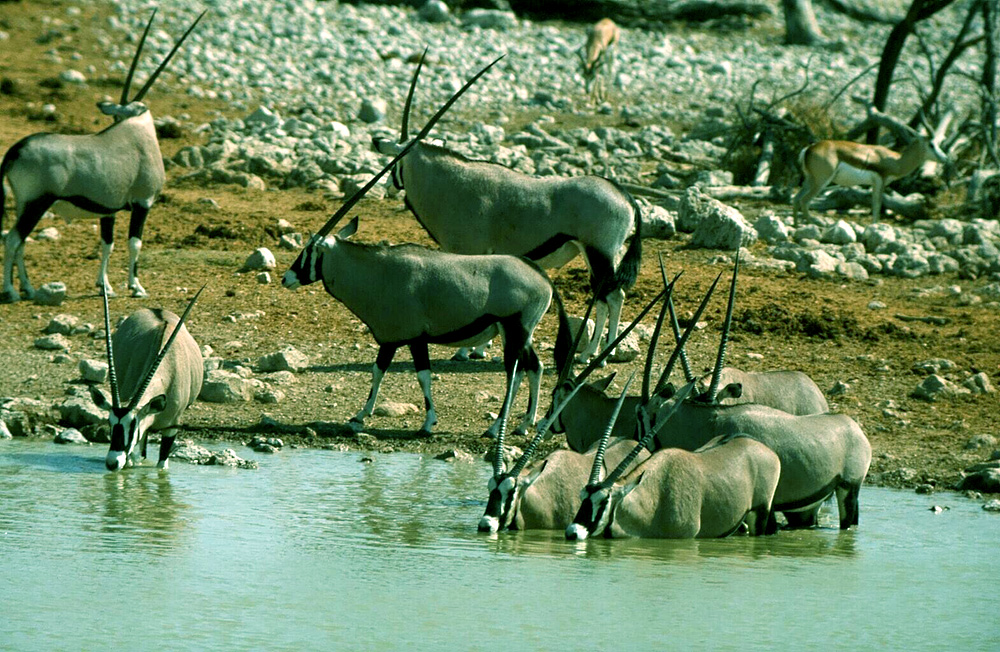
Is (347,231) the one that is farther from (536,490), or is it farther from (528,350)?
(536,490)

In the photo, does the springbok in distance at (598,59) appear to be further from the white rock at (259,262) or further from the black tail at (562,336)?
the black tail at (562,336)

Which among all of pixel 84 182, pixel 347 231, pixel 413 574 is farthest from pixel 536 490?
pixel 84 182

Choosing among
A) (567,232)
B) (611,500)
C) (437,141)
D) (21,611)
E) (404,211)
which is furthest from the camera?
(437,141)

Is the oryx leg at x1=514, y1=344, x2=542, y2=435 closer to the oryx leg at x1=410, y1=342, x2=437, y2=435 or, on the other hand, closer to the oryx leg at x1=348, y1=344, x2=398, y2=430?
the oryx leg at x1=410, y1=342, x2=437, y2=435

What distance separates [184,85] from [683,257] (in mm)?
11082

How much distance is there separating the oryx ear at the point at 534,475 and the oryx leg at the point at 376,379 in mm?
2549

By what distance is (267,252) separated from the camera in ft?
47.0

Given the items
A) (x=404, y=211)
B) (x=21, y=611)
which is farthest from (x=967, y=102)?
(x=21, y=611)

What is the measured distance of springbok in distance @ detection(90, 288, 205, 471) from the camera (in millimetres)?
8844

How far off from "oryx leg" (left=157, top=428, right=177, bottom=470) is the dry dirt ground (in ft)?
3.05

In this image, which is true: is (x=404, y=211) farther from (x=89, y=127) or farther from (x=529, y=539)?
(x=529, y=539)

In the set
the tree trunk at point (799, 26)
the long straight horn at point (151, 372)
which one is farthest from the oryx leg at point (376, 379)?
the tree trunk at point (799, 26)

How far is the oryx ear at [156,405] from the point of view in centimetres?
904

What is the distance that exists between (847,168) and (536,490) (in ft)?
36.3
